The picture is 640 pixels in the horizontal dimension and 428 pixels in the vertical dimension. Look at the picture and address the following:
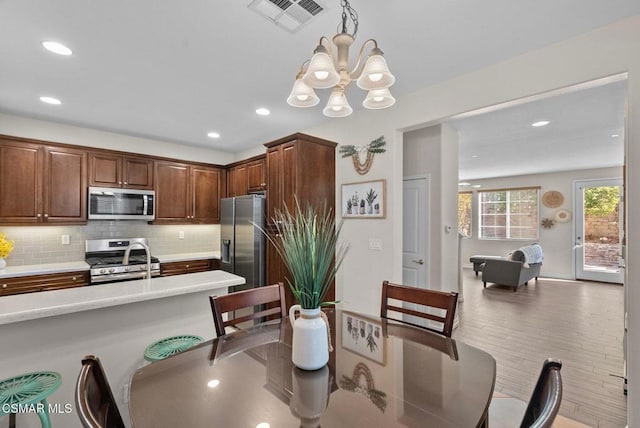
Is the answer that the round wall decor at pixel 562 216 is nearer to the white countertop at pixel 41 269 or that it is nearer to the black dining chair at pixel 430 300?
the black dining chair at pixel 430 300

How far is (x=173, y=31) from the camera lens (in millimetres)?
1993

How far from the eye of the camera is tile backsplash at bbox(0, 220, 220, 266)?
368cm

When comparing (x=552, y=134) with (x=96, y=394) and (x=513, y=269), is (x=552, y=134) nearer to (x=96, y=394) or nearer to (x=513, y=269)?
(x=513, y=269)

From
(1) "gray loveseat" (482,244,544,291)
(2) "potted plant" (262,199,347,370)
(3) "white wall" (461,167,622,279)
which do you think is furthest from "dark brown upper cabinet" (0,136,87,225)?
(3) "white wall" (461,167,622,279)

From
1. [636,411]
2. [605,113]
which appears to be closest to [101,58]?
[636,411]

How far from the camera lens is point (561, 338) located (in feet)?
11.8

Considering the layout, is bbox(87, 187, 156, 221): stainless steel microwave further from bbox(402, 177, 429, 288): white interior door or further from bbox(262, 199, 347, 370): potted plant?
bbox(262, 199, 347, 370): potted plant

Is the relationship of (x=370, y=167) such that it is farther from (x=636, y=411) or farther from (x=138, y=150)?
(x=138, y=150)

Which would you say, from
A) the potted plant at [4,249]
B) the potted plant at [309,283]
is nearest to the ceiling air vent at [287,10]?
the potted plant at [309,283]

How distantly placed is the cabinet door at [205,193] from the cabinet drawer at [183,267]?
72 centimetres

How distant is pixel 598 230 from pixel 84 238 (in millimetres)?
10033

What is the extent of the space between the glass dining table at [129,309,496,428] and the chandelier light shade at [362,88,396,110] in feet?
4.50

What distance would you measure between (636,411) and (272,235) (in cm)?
329

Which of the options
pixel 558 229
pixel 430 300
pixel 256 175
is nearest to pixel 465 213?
pixel 558 229
